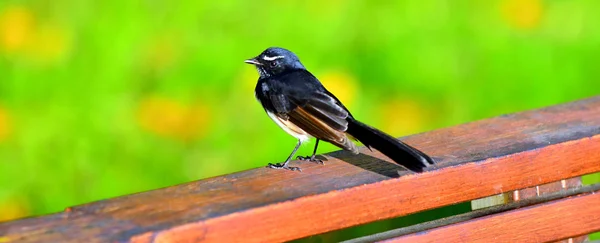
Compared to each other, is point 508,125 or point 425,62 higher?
point 425,62

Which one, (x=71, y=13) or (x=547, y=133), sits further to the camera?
(x=71, y=13)

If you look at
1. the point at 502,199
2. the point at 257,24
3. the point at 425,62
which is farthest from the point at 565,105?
the point at 257,24

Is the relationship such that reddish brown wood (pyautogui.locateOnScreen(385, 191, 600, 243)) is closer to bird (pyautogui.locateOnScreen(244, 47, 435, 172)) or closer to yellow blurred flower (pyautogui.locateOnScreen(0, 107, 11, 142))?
bird (pyautogui.locateOnScreen(244, 47, 435, 172))

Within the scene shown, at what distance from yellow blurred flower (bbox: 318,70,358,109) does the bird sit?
16.4 inches

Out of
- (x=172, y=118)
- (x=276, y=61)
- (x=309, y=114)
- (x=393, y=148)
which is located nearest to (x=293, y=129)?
(x=309, y=114)

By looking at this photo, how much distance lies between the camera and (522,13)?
515 cm

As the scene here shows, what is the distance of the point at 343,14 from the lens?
194 inches

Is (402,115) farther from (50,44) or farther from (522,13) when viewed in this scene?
(50,44)

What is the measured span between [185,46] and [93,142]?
0.61 metres

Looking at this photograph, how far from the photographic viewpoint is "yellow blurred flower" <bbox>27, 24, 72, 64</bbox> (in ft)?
14.1

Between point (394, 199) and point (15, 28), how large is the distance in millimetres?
1990

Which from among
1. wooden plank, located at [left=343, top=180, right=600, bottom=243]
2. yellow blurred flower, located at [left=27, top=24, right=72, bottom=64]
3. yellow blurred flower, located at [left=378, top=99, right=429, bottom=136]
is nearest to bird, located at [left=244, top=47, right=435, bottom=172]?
wooden plank, located at [left=343, top=180, right=600, bottom=243]

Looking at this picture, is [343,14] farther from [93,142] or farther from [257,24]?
[93,142]

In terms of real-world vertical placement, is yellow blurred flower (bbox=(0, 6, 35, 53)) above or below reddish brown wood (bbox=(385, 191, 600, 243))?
above
